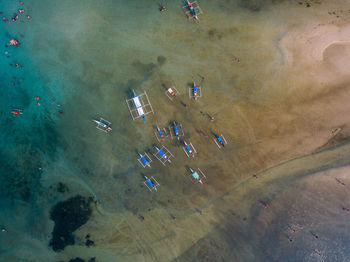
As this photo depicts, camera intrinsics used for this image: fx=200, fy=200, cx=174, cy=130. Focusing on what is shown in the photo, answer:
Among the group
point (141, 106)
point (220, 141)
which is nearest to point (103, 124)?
point (141, 106)

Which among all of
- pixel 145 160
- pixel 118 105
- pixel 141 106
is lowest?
pixel 145 160

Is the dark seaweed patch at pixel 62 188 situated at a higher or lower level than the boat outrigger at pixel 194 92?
lower

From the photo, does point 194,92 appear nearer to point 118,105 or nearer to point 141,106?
point 141,106

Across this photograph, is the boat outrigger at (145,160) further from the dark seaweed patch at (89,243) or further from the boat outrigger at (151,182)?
the dark seaweed patch at (89,243)

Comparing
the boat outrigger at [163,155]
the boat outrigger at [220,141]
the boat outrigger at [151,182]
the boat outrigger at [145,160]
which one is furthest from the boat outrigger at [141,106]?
the boat outrigger at [220,141]

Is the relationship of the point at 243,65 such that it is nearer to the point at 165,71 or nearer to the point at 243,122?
the point at 243,122

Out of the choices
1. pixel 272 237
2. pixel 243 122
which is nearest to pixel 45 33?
pixel 243 122

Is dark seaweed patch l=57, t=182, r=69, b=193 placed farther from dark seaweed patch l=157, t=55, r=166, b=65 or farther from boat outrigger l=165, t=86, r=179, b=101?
dark seaweed patch l=157, t=55, r=166, b=65
